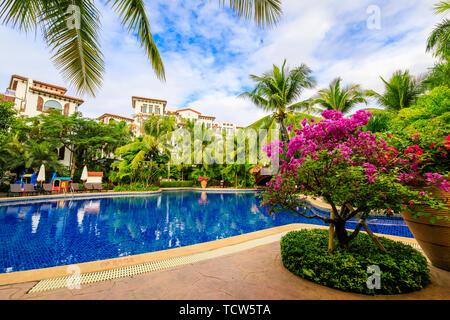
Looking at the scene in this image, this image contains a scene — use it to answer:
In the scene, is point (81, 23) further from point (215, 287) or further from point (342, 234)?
point (342, 234)

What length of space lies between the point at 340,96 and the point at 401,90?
4880 mm

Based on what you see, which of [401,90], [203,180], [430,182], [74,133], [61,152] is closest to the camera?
[430,182]

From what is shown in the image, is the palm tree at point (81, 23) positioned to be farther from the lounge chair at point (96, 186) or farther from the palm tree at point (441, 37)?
the lounge chair at point (96, 186)

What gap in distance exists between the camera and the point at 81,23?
3123 millimetres

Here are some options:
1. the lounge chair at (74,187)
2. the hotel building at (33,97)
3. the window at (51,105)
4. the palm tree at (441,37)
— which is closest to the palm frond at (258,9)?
the palm tree at (441,37)

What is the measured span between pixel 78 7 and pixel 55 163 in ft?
55.4

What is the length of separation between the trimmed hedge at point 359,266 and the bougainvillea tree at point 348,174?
0.47 metres

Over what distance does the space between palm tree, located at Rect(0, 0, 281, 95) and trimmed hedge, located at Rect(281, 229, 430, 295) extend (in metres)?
3.62

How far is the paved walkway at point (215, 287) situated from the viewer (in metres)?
2.47

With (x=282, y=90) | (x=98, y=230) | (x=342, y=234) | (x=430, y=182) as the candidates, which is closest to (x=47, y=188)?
(x=98, y=230)

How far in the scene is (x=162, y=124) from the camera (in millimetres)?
18312

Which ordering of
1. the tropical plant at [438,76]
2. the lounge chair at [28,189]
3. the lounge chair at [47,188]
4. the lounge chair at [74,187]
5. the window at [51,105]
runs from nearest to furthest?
the tropical plant at [438,76] < the lounge chair at [28,189] < the lounge chair at [47,188] < the lounge chair at [74,187] < the window at [51,105]

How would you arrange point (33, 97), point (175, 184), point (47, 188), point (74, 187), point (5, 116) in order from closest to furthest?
point (5, 116)
point (47, 188)
point (74, 187)
point (33, 97)
point (175, 184)

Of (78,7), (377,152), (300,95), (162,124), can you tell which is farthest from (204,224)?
(162,124)
